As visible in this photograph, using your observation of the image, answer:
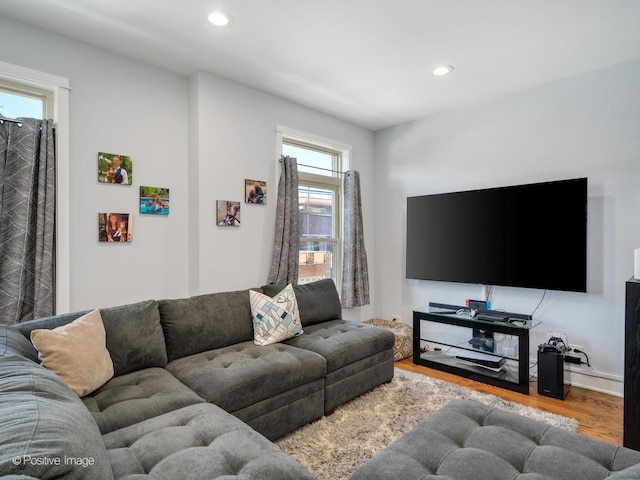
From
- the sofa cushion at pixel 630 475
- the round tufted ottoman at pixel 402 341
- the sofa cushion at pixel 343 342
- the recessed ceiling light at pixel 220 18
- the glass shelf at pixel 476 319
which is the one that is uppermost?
the recessed ceiling light at pixel 220 18

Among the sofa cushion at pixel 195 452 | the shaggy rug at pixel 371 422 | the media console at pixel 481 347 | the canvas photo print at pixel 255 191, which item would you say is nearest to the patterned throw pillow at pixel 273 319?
the shaggy rug at pixel 371 422

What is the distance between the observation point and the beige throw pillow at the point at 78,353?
1.62 meters

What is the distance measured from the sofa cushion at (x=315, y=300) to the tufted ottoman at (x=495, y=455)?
1.71m

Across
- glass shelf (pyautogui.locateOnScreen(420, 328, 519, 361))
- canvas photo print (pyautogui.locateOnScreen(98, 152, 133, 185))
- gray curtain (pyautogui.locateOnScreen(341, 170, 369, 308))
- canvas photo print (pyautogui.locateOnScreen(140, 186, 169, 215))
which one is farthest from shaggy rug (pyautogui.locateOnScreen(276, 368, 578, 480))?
canvas photo print (pyautogui.locateOnScreen(98, 152, 133, 185))

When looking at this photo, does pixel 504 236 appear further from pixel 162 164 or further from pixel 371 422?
pixel 162 164

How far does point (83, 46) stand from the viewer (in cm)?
258

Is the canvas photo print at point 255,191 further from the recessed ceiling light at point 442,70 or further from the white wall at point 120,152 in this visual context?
the recessed ceiling light at point 442,70

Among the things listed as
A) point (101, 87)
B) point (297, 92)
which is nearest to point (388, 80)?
point (297, 92)

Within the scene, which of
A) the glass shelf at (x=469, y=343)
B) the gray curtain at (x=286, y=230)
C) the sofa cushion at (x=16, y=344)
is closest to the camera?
the sofa cushion at (x=16, y=344)

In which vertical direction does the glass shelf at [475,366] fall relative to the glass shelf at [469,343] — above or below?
below

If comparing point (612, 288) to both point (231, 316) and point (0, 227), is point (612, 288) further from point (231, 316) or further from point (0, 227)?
point (0, 227)

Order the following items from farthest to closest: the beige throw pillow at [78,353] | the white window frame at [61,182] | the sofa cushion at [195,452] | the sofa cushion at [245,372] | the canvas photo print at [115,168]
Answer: the canvas photo print at [115,168] < the white window frame at [61,182] < the sofa cushion at [245,372] < the beige throw pillow at [78,353] < the sofa cushion at [195,452]

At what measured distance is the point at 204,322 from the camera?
8.05 ft

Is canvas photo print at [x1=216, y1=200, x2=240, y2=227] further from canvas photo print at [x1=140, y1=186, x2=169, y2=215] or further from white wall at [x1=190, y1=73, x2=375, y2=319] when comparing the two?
canvas photo print at [x1=140, y1=186, x2=169, y2=215]
